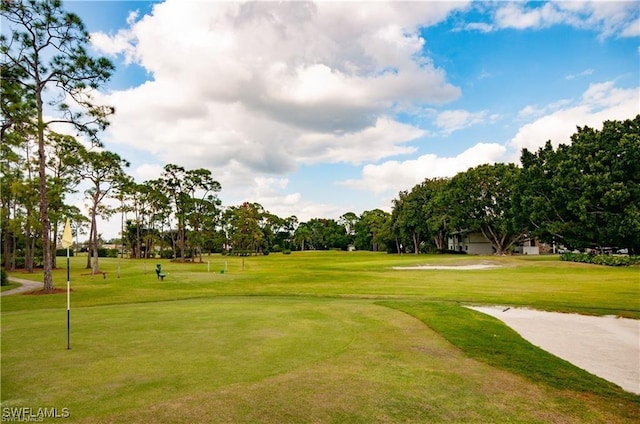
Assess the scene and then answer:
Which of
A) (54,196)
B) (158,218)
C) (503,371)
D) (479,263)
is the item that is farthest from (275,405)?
(158,218)

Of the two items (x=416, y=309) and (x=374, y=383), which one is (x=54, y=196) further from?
(x=374, y=383)

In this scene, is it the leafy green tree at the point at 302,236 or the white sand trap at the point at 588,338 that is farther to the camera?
the leafy green tree at the point at 302,236

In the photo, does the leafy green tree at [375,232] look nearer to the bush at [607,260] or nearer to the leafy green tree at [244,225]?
the leafy green tree at [244,225]

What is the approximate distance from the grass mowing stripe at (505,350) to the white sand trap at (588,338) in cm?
37

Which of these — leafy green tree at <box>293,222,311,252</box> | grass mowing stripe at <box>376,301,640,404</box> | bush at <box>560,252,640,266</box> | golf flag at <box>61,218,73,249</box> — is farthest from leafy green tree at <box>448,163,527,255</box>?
golf flag at <box>61,218,73,249</box>

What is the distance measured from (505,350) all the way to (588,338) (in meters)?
3.47

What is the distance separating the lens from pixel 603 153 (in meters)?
43.2

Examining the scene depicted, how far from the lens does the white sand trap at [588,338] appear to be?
310 inches

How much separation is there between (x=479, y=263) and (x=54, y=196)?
45.6 meters

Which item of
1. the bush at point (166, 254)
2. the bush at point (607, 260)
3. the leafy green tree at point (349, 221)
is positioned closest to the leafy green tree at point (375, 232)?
the leafy green tree at point (349, 221)

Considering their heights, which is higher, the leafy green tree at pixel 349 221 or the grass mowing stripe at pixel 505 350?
the leafy green tree at pixel 349 221

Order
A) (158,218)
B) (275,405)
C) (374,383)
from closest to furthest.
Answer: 1. (275,405)
2. (374,383)
3. (158,218)

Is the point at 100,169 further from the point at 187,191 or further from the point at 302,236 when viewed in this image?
the point at 302,236

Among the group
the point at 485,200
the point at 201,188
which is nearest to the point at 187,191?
the point at 201,188
